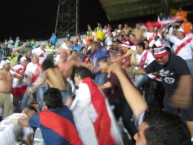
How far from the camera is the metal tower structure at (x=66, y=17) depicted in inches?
1098

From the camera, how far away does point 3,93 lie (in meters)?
7.47

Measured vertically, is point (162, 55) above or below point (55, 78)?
above

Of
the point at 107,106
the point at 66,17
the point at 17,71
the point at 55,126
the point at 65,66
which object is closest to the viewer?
the point at 55,126

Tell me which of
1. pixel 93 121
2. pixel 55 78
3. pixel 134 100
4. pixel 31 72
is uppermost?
pixel 134 100

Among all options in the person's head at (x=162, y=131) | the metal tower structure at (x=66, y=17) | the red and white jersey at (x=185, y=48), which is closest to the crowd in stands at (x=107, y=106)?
the person's head at (x=162, y=131)

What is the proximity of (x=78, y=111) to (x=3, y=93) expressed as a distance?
10.4 ft

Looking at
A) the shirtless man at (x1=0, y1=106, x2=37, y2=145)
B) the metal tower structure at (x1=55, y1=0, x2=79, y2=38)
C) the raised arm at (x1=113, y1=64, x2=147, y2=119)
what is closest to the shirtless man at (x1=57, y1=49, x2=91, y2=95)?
the shirtless man at (x1=0, y1=106, x2=37, y2=145)

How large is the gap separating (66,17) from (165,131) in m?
27.1

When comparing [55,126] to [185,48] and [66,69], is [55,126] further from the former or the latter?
[185,48]

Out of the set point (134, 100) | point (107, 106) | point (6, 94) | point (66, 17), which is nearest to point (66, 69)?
point (6, 94)

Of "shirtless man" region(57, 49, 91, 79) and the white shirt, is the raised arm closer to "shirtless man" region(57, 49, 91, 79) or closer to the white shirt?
the white shirt

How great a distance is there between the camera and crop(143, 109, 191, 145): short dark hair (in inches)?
70.7

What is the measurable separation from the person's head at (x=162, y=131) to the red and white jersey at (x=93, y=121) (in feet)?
9.13

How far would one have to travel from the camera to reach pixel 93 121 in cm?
476
